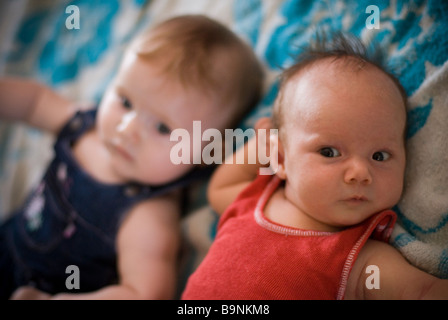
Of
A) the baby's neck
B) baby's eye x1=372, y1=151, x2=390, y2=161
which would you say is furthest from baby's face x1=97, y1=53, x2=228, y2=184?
baby's eye x1=372, y1=151, x2=390, y2=161

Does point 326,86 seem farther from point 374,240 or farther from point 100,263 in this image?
point 100,263

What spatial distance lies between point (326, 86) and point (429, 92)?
0.17 m

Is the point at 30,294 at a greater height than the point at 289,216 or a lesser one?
lesser

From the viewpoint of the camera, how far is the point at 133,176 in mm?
845

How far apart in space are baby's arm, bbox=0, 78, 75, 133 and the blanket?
0.11 meters

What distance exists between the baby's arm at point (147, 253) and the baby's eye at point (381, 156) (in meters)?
0.45

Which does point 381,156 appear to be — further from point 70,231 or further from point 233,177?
point 70,231

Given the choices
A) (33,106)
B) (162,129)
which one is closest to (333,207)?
(162,129)

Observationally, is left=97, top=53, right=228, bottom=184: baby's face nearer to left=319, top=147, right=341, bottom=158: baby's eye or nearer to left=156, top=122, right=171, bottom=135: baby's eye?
left=156, top=122, right=171, bottom=135: baby's eye

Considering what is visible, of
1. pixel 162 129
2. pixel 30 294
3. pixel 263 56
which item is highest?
pixel 263 56

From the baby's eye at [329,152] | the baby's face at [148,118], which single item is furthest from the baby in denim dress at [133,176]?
the baby's eye at [329,152]

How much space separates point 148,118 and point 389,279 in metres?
0.52

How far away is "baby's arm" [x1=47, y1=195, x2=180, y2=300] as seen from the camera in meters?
0.77
